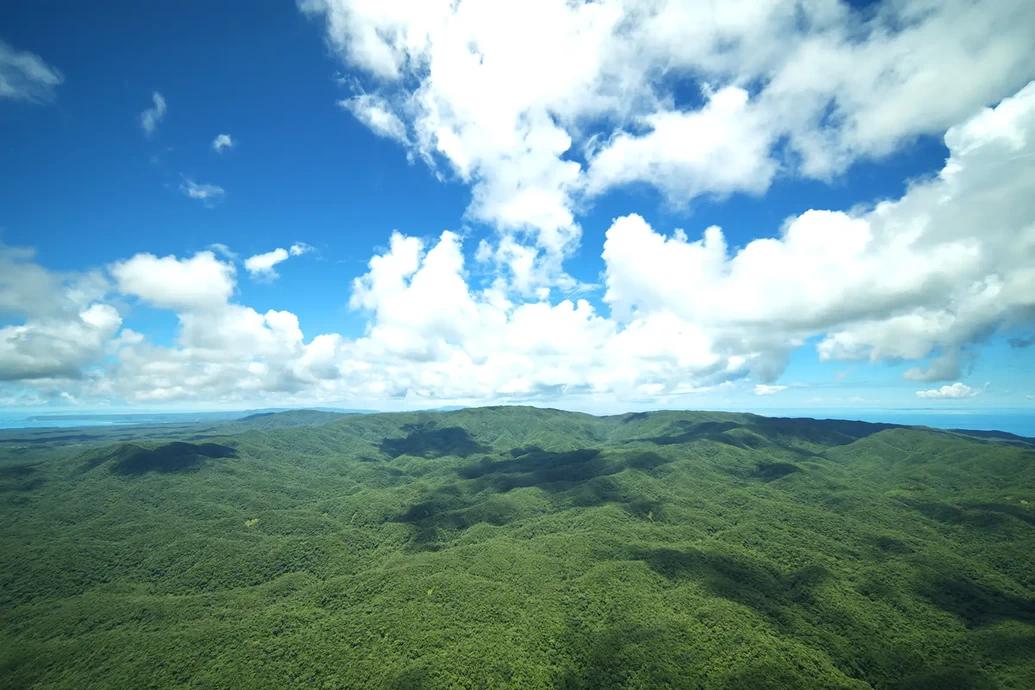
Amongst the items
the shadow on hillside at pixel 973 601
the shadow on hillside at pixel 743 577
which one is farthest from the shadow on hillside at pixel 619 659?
the shadow on hillside at pixel 973 601

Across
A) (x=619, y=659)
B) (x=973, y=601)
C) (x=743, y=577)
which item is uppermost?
(x=743, y=577)

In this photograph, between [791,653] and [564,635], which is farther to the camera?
[564,635]

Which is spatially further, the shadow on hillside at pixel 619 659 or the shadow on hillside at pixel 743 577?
the shadow on hillside at pixel 743 577

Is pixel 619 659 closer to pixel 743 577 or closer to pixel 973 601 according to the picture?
pixel 743 577

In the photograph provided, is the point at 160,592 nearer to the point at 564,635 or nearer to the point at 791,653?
the point at 564,635

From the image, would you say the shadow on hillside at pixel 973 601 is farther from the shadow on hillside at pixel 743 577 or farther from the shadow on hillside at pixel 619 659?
the shadow on hillside at pixel 619 659

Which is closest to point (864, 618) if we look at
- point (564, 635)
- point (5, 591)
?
point (564, 635)

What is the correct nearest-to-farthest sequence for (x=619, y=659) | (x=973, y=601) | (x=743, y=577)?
(x=619, y=659), (x=973, y=601), (x=743, y=577)

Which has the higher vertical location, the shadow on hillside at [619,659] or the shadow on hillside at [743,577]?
the shadow on hillside at [743,577]

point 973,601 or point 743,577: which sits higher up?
point 743,577

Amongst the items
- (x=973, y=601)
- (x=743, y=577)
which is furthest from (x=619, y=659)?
(x=973, y=601)

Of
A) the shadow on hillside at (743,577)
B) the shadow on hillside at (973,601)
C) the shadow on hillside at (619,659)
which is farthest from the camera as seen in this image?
the shadow on hillside at (743,577)
